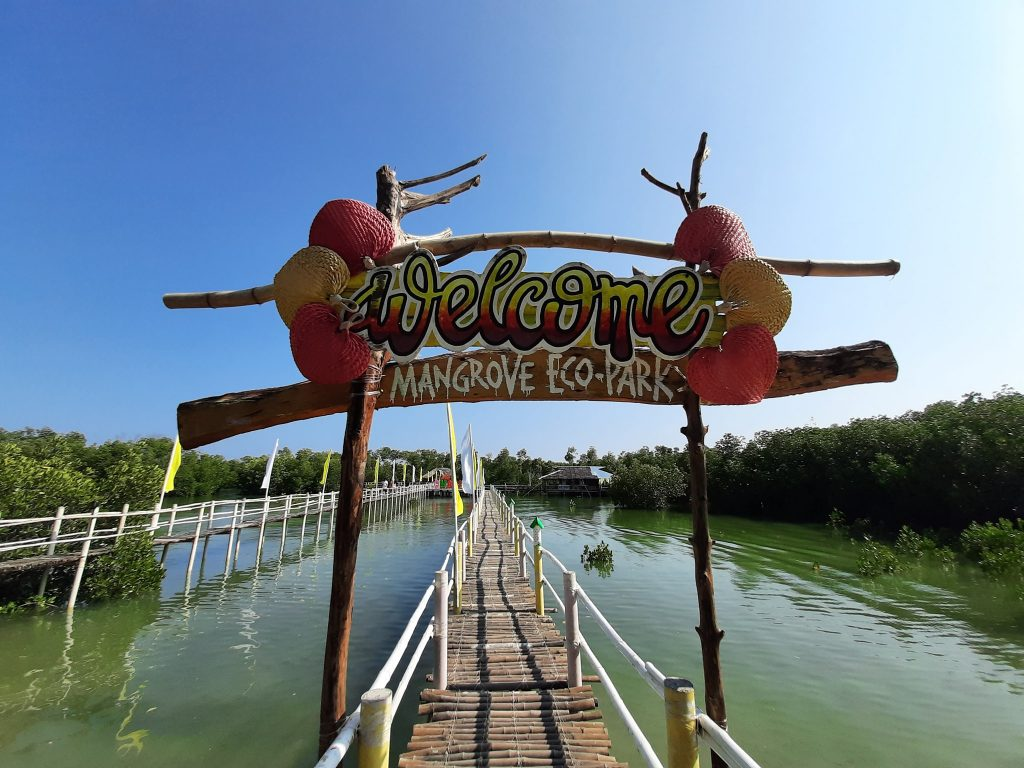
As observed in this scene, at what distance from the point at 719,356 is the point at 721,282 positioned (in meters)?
0.66

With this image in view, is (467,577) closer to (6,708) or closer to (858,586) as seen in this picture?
(6,708)

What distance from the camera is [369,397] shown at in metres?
4.24

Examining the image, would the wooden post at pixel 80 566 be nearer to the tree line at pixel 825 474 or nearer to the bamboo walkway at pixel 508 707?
the tree line at pixel 825 474

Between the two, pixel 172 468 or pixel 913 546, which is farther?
pixel 913 546

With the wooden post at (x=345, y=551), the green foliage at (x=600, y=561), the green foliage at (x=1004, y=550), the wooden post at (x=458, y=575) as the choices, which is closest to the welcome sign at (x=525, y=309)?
the wooden post at (x=345, y=551)

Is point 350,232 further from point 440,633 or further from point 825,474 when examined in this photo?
point 825,474

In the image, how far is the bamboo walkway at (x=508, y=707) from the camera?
397cm

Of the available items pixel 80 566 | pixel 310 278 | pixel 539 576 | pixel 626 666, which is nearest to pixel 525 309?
pixel 310 278

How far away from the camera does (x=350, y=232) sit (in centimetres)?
413

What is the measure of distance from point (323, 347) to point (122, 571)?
1497cm

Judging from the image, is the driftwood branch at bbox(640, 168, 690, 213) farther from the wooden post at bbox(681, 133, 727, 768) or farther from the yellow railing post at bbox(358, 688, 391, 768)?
the yellow railing post at bbox(358, 688, 391, 768)

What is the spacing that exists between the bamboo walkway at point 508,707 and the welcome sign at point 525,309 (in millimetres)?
3442

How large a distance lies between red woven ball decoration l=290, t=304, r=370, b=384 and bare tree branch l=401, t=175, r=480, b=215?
6.15 feet

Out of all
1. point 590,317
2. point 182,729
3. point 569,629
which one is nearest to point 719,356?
point 590,317
